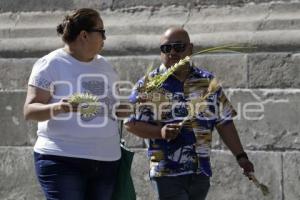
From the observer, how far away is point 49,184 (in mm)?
4195

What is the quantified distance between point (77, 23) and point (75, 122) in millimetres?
548

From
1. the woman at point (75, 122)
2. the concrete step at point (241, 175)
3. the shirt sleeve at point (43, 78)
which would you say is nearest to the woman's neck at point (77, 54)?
the woman at point (75, 122)

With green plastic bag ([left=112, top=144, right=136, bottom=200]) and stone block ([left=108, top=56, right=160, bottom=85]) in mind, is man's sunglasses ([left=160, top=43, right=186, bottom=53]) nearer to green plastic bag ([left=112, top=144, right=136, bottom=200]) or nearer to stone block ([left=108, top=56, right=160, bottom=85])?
green plastic bag ([left=112, top=144, right=136, bottom=200])

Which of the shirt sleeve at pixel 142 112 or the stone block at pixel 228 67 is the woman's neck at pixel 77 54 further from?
the stone block at pixel 228 67

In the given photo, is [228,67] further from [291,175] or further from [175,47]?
[175,47]

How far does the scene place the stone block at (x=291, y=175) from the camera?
5.55 m

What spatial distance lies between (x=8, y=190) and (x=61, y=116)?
239 cm

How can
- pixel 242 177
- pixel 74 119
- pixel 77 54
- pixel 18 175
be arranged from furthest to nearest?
1. pixel 18 175
2. pixel 242 177
3. pixel 77 54
4. pixel 74 119

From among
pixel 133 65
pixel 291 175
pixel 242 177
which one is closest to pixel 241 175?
pixel 242 177

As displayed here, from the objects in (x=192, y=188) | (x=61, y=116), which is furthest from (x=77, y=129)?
(x=192, y=188)

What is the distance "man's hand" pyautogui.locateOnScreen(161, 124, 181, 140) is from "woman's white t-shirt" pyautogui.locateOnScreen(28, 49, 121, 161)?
29 cm

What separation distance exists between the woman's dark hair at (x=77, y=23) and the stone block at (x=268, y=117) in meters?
1.71

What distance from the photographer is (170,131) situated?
4.27 metres

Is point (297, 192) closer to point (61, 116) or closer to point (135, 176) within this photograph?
point (135, 176)
